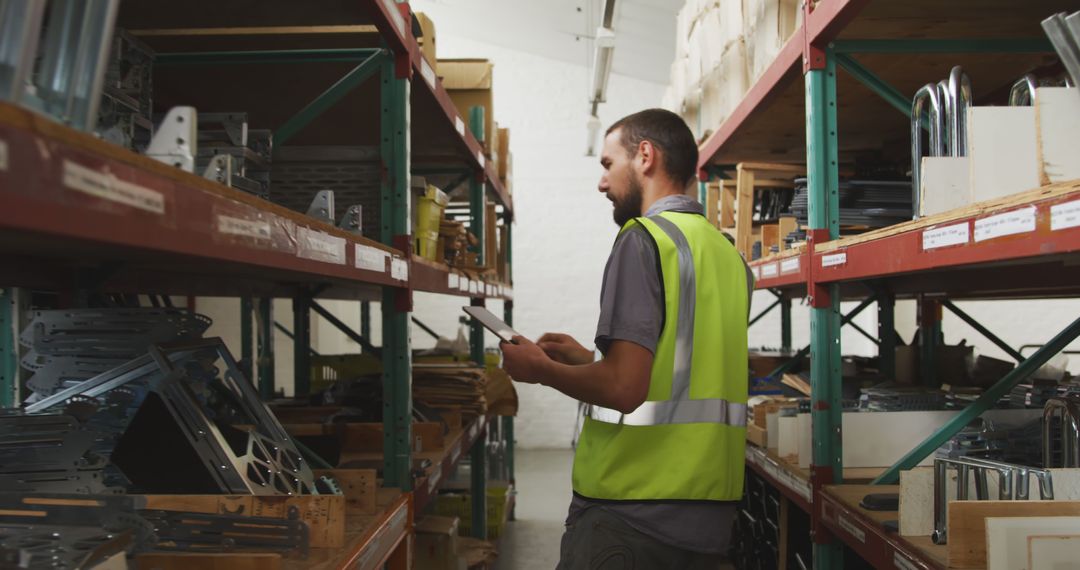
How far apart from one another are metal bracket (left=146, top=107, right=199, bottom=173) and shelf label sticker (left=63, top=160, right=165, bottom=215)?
10.4 inches

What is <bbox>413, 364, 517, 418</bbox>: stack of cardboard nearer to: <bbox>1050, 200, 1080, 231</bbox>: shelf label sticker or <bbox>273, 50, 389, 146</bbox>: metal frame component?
<bbox>273, 50, 389, 146</bbox>: metal frame component

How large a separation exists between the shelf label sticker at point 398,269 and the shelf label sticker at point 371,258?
0.25ft

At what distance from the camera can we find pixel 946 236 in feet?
6.42

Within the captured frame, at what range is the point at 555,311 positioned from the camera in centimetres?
1113

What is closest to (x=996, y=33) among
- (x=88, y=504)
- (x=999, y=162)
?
(x=999, y=162)

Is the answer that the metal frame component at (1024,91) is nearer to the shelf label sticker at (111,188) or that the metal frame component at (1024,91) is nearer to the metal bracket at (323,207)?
the metal bracket at (323,207)

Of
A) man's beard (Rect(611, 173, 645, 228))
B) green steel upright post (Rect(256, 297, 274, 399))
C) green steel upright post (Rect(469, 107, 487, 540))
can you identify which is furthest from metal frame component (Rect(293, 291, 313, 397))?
man's beard (Rect(611, 173, 645, 228))

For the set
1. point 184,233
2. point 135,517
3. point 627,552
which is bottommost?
point 627,552

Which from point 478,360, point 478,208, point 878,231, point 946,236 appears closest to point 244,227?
point 946,236

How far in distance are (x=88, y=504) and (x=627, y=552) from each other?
126 cm

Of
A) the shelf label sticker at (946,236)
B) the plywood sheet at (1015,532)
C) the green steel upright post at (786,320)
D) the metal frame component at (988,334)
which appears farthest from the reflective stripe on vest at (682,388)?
the green steel upright post at (786,320)

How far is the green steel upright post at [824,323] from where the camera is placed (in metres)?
2.94

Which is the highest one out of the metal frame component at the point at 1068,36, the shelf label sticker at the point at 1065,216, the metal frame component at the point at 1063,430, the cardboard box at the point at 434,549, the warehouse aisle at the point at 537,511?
the metal frame component at the point at 1068,36

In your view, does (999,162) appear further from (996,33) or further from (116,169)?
(116,169)
